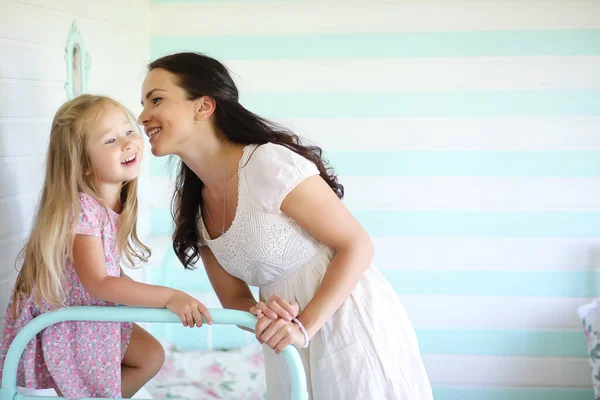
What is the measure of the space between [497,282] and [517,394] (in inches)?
20.3

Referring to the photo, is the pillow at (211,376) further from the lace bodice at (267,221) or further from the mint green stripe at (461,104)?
the mint green stripe at (461,104)

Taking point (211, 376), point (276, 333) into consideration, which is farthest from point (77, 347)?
point (211, 376)

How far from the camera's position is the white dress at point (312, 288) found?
1.53 meters

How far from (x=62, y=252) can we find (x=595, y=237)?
2464mm

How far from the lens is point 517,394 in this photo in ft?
10.7

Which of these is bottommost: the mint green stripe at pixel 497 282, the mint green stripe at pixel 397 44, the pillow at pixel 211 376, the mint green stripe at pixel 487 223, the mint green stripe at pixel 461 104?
the pillow at pixel 211 376

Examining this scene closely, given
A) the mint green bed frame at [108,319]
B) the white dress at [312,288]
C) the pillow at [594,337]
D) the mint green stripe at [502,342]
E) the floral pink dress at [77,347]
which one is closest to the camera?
the mint green bed frame at [108,319]

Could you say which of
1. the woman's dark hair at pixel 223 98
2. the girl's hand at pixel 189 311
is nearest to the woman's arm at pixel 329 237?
the woman's dark hair at pixel 223 98

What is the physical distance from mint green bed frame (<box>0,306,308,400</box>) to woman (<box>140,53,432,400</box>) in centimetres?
16

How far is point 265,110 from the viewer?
3.17 meters

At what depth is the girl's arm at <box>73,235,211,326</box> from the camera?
1.32 metres

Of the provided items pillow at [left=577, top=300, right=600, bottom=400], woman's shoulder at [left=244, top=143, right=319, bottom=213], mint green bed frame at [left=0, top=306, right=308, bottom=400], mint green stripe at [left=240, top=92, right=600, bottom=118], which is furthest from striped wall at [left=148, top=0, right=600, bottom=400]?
mint green bed frame at [left=0, top=306, right=308, bottom=400]

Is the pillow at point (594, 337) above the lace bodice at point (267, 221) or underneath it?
underneath

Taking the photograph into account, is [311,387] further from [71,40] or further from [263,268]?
[71,40]
